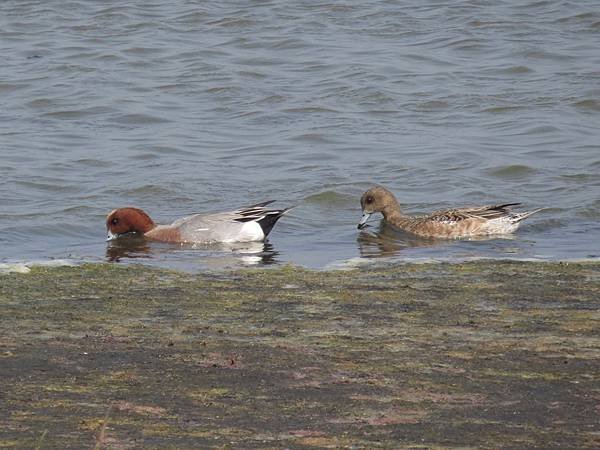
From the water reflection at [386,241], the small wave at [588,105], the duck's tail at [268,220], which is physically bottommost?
the water reflection at [386,241]

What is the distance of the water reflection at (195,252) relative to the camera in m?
10.2

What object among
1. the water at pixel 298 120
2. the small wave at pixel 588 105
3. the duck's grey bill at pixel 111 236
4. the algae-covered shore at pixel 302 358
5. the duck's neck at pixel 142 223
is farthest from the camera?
the small wave at pixel 588 105

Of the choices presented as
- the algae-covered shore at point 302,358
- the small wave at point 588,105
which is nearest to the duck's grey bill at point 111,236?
the algae-covered shore at point 302,358

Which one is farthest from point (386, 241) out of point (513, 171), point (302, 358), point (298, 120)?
→ point (302, 358)

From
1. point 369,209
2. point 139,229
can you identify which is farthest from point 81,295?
point 369,209

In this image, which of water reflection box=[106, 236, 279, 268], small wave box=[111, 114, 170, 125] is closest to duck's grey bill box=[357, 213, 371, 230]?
water reflection box=[106, 236, 279, 268]

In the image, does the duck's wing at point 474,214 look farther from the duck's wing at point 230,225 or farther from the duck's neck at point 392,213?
the duck's wing at point 230,225

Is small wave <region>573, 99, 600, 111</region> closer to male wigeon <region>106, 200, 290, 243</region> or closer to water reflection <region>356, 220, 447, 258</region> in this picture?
water reflection <region>356, 220, 447, 258</region>

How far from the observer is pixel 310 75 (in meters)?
18.7

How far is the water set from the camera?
11.9 metres

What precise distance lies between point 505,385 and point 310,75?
1346cm

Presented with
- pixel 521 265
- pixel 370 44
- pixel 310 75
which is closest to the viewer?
pixel 521 265

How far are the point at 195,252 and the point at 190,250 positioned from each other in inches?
6.5

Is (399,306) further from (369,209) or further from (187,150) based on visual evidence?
(187,150)
